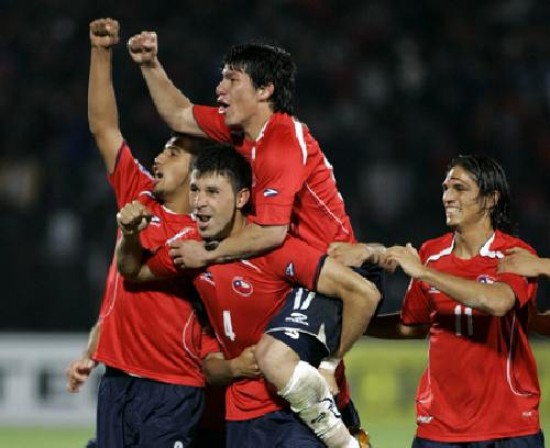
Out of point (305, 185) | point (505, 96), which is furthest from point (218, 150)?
point (505, 96)

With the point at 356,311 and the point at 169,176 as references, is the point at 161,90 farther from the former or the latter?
the point at 356,311

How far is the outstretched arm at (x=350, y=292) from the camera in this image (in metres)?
5.02

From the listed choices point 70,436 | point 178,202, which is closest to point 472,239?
point 178,202

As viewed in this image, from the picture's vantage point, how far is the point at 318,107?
560 inches

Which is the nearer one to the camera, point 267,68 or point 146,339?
point 146,339

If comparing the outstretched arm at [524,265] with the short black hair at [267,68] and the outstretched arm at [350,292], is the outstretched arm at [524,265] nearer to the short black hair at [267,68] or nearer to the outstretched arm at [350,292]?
the outstretched arm at [350,292]

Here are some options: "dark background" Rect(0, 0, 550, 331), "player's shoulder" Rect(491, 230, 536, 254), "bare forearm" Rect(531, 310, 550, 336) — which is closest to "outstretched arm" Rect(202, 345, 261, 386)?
"player's shoulder" Rect(491, 230, 536, 254)

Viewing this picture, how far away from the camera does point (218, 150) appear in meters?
5.24

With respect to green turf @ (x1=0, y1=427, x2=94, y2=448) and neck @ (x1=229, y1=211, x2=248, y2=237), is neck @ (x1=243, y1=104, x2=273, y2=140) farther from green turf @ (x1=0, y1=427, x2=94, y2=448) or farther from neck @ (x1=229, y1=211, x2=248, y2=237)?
green turf @ (x1=0, y1=427, x2=94, y2=448)

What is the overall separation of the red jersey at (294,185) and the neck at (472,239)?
0.51 m

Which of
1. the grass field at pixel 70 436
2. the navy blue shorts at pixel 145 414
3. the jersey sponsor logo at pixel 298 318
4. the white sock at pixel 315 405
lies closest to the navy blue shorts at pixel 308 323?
the jersey sponsor logo at pixel 298 318

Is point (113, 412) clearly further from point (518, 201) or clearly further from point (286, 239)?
point (518, 201)

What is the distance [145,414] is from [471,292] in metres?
1.50

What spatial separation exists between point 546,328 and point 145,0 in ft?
33.4
